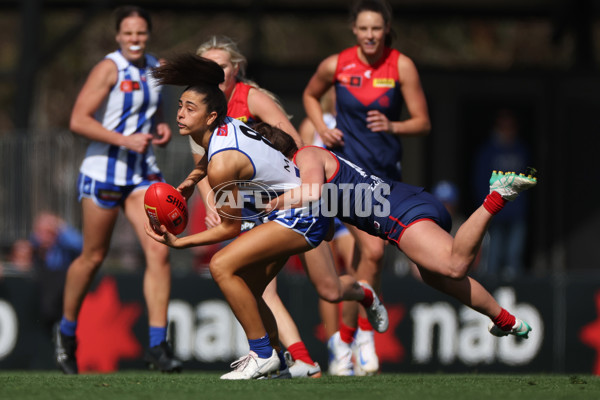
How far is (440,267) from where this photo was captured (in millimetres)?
6328

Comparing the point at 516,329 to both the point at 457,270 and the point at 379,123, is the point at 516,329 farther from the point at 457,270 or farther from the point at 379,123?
the point at 379,123

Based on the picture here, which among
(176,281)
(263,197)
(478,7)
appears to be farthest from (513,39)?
(263,197)

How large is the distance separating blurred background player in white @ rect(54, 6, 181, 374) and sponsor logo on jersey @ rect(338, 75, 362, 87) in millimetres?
1261

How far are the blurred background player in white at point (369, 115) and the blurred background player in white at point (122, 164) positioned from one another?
1.21m

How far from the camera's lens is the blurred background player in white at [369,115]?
7629 millimetres

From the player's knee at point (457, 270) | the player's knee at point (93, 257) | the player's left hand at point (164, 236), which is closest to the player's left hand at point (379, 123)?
the player's knee at point (457, 270)

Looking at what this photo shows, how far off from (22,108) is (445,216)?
7.71 m

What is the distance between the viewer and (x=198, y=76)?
627 cm

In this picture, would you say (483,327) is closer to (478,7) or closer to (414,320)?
(414,320)

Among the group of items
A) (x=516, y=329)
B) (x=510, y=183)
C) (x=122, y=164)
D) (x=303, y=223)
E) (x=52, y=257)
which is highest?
(x=122, y=164)

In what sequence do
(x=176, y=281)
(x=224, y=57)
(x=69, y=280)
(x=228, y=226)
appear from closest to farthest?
(x=228, y=226) < (x=224, y=57) < (x=69, y=280) < (x=176, y=281)

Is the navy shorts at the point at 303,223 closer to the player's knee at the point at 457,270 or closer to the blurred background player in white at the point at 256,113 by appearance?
the player's knee at the point at 457,270

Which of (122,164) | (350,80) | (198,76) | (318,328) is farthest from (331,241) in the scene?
(318,328)

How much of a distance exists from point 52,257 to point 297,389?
5.90 meters
